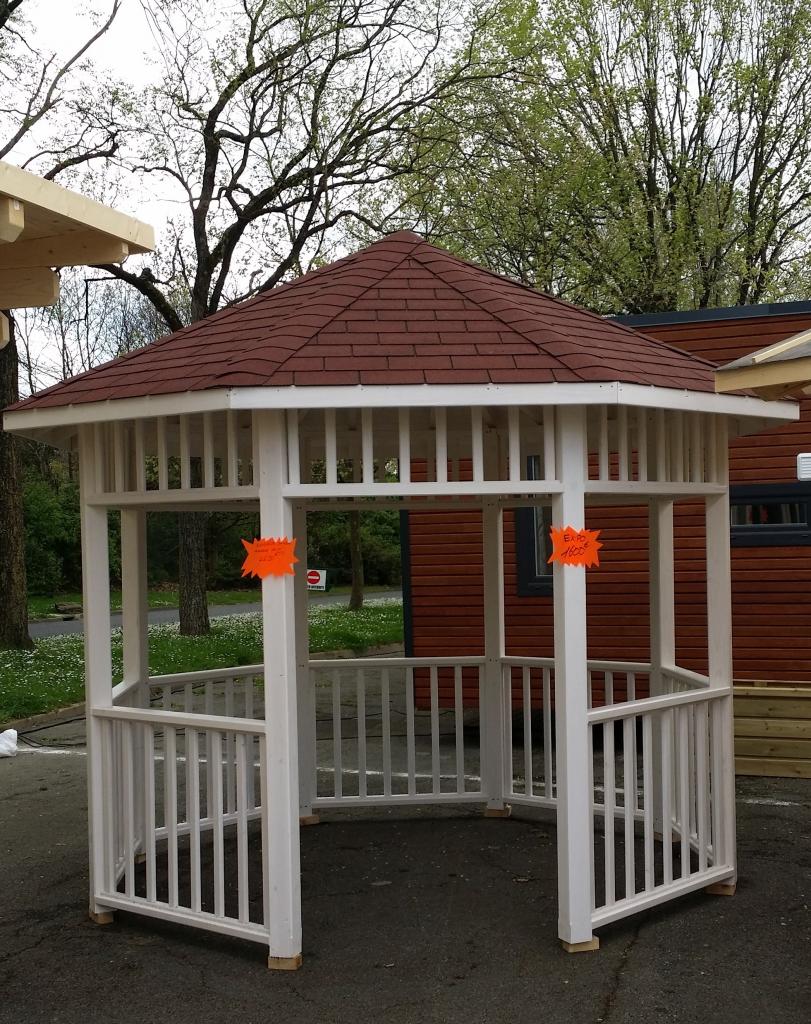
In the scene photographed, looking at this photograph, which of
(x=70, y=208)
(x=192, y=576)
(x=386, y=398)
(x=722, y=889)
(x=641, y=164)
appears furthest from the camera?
(x=641, y=164)

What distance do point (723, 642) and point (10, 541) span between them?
1237 cm

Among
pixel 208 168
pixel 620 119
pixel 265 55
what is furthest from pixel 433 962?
pixel 620 119

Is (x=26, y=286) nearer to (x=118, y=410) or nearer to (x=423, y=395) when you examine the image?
(x=118, y=410)

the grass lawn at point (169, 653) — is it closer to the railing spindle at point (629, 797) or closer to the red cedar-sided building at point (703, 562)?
the red cedar-sided building at point (703, 562)

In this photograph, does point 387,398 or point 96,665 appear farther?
point 96,665

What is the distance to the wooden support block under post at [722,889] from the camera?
5.58m

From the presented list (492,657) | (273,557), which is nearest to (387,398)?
(273,557)

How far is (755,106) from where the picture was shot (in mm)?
20922

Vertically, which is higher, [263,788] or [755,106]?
[755,106]

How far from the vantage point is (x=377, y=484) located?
473cm

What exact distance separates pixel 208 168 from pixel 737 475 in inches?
461

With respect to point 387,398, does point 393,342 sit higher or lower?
higher

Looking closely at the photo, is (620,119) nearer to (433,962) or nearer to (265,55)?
(265,55)

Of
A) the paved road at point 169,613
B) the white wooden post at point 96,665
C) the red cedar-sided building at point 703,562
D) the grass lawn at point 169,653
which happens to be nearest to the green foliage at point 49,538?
the paved road at point 169,613
